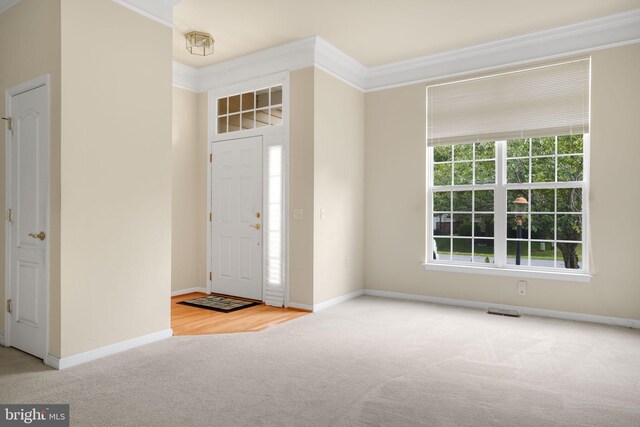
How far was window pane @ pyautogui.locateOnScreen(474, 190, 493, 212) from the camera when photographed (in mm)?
4977

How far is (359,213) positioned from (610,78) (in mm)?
3108

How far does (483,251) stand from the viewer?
5.03 m

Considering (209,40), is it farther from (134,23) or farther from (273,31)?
(134,23)

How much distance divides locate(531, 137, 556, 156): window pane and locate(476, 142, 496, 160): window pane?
1.38 feet

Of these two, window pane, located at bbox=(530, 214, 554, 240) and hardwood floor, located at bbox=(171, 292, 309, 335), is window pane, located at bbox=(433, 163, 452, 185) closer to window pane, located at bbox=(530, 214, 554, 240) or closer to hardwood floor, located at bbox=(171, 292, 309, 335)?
window pane, located at bbox=(530, 214, 554, 240)

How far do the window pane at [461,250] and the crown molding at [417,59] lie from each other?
6.66ft

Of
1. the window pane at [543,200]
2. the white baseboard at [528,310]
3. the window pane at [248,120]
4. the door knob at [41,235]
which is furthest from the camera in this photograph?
the window pane at [248,120]

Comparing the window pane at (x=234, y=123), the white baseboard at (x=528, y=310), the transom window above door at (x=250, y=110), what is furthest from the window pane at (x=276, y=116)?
the white baseboard at (x=528, y=310)

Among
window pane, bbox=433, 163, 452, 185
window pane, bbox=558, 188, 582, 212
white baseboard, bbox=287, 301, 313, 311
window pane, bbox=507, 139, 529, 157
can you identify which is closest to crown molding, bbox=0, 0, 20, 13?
white baseboard, bbox=287, 301, 313, 311

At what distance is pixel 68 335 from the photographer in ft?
10.1

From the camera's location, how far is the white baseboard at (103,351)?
3049mm

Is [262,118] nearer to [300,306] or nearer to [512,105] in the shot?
[300,306]

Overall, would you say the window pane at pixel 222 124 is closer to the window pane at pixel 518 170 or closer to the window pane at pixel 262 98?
the window pane at pixel 262 98

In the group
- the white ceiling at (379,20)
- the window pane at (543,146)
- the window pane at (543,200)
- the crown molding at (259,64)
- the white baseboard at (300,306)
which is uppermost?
the white ceiling at (379,20)
